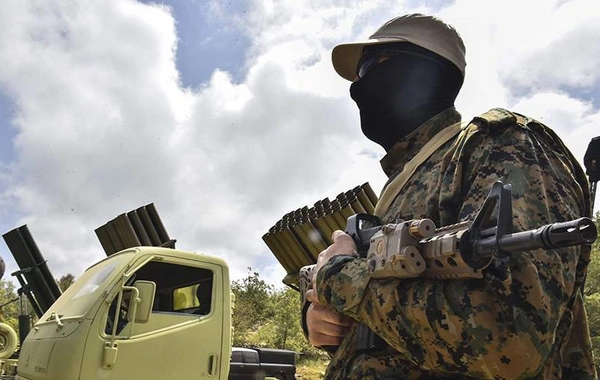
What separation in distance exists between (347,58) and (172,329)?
3.14 metres

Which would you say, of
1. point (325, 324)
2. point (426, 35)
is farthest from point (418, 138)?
point (325, 324)

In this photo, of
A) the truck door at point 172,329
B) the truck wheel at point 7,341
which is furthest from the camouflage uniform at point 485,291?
the truck wheel at point 7,341

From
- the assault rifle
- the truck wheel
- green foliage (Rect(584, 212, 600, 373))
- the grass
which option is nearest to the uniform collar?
the assault rifle

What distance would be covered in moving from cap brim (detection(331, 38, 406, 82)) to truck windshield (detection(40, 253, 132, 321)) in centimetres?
300

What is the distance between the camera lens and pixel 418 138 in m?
1.66

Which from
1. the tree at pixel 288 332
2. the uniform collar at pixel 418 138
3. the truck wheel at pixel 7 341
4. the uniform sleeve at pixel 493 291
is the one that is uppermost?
the tree at pixel 288 332

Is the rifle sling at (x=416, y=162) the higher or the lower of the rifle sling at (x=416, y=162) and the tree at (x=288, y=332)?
the lower

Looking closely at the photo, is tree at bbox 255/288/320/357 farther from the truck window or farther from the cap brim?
the cap brim

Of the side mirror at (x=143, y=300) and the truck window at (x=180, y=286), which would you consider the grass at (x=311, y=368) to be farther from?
the side mirror at (x=143, y=300)

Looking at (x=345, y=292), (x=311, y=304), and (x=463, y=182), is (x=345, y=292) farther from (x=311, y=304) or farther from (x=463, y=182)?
(x=463, y=182)

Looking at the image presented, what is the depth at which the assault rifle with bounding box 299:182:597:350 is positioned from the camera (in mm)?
878

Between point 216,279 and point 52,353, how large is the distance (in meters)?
1.42

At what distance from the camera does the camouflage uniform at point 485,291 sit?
101 cm

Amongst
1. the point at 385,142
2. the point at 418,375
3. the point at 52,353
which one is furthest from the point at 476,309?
the point at 52,353
